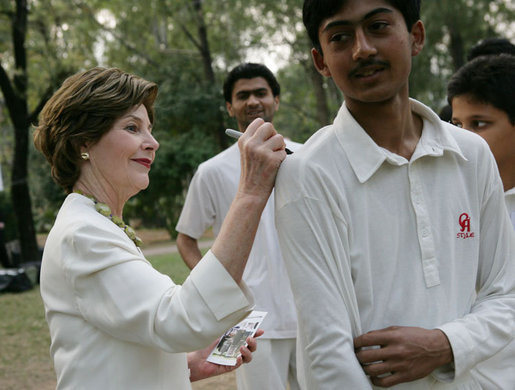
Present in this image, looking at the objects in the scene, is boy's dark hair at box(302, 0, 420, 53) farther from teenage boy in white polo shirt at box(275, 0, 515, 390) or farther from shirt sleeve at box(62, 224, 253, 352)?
shirt sleeve at box(62, 224, 253, 352)

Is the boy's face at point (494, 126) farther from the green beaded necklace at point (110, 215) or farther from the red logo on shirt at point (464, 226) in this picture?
the green beaded necklace at point (110, 215)

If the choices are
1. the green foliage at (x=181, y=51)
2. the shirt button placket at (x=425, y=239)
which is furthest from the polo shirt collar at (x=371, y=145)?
the green foliage at (x=181, y=51)

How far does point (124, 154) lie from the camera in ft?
6.48

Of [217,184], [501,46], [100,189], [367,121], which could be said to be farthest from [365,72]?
[501,46]

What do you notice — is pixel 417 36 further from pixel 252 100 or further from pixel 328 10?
pixel 252 100

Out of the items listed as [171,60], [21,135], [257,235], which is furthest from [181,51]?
[257,235]

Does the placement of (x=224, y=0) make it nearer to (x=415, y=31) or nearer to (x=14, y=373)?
(x=14, y=373)

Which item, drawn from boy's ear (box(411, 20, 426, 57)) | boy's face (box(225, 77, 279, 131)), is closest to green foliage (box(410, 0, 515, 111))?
boy's face (box(225, 77, 279, 131))

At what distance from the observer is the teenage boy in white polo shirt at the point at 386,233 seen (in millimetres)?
1525

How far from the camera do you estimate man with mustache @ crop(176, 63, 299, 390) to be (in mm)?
3217

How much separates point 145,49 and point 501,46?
1945 cm

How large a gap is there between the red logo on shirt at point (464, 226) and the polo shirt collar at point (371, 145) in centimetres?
19

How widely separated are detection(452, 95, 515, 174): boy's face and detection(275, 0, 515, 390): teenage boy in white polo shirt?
0.71 meters

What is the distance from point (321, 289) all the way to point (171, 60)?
21.2m
